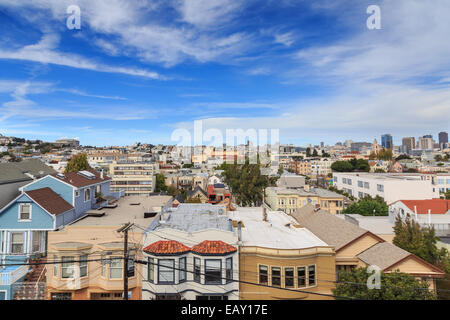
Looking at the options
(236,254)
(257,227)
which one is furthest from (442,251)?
(236,254)

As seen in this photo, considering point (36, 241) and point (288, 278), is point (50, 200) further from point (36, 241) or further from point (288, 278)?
point (288, 278)

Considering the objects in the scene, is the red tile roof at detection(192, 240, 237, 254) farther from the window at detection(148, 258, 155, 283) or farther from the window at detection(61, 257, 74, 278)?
the window at detection(61, 257, 74, 278)

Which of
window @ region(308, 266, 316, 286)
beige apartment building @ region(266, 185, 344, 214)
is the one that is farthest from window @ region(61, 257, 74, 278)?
beige apartment building @ region(266, 185, 344, 214)

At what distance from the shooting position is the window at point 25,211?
18.0 meters

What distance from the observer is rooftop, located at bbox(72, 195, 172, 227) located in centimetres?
1916

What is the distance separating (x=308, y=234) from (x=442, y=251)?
11690 mm

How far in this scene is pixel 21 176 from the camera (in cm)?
2447

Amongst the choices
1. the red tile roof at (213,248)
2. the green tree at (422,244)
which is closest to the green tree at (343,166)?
the green tree at (422,244)

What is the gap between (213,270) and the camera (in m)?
16.0

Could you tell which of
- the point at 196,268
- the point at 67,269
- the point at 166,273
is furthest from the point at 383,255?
the point at 67,269

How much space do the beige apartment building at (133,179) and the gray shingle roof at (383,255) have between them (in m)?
65.2

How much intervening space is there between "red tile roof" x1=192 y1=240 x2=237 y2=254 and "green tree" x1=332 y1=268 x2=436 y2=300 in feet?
22.0

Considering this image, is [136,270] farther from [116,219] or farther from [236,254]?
[236,254]

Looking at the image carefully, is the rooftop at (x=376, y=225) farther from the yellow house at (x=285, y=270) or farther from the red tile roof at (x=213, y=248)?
the red tile roof at (x=213, y=248)
